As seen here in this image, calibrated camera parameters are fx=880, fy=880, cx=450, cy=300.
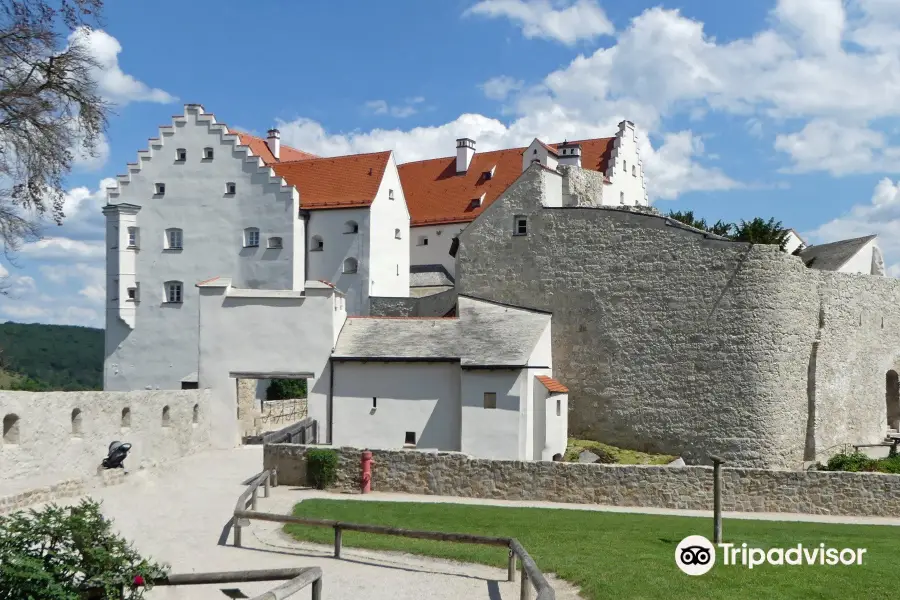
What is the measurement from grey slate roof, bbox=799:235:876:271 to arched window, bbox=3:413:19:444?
93.9 feet

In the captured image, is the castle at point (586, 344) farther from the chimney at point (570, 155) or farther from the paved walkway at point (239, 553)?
the chimney at point (570, 155)

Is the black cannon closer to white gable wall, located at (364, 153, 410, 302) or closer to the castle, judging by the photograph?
the castle

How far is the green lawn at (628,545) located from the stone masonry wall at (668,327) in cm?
989

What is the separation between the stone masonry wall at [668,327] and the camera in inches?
1146

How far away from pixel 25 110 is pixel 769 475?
17.8 meters

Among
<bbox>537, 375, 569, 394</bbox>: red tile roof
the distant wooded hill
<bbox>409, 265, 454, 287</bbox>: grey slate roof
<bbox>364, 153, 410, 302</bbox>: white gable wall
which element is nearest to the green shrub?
<bbox>537, 375, 569, 394</bbox>: red tile roof

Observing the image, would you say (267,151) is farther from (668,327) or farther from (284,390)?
(668,327)

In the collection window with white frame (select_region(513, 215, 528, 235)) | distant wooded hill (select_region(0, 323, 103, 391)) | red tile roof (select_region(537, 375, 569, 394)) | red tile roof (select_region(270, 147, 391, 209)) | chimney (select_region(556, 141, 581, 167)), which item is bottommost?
distant wooded hill (select_region(0, 323, 103, 391))

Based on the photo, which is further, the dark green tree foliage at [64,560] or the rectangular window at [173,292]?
the rectangular window at [173,292]

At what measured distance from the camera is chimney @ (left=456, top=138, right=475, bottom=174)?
2040 inches

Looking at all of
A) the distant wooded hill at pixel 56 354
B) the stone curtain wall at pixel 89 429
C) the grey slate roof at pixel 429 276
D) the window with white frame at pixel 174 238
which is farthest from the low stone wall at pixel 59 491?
the distant wooded hill at pixel 56 354

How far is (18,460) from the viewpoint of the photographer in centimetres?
1933

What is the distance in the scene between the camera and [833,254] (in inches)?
1441

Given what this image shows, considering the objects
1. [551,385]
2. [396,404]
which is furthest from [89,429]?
[551,385]
